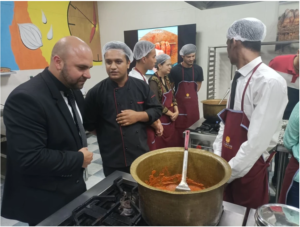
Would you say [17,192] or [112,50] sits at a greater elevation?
[112,50]

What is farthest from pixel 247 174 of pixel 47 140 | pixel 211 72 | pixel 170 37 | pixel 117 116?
pixel 170 37

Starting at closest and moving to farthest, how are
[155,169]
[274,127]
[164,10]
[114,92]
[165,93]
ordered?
[155,169]
[274,127]
[114,92]
[165,93]
[164,10]

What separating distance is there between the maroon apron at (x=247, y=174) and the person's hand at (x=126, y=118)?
569 mm

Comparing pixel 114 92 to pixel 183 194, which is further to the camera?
pixel 114 92

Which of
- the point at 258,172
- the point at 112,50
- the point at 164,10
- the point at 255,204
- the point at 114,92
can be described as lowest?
the point at 255,204

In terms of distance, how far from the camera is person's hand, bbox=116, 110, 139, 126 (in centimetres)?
135

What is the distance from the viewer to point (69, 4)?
11.8 feet

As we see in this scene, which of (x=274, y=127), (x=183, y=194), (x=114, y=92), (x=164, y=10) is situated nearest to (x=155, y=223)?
(x=183, y=194)

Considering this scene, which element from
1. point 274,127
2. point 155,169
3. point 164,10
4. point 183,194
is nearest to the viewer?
point 183,194

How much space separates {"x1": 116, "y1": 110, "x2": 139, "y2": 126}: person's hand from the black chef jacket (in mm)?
35

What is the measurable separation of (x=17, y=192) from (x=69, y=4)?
3.50m

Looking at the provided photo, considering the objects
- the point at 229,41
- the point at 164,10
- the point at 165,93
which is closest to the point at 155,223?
the point at 229,41

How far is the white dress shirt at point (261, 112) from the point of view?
0.97 meters

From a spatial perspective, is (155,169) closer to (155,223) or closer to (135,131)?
(155,223)
